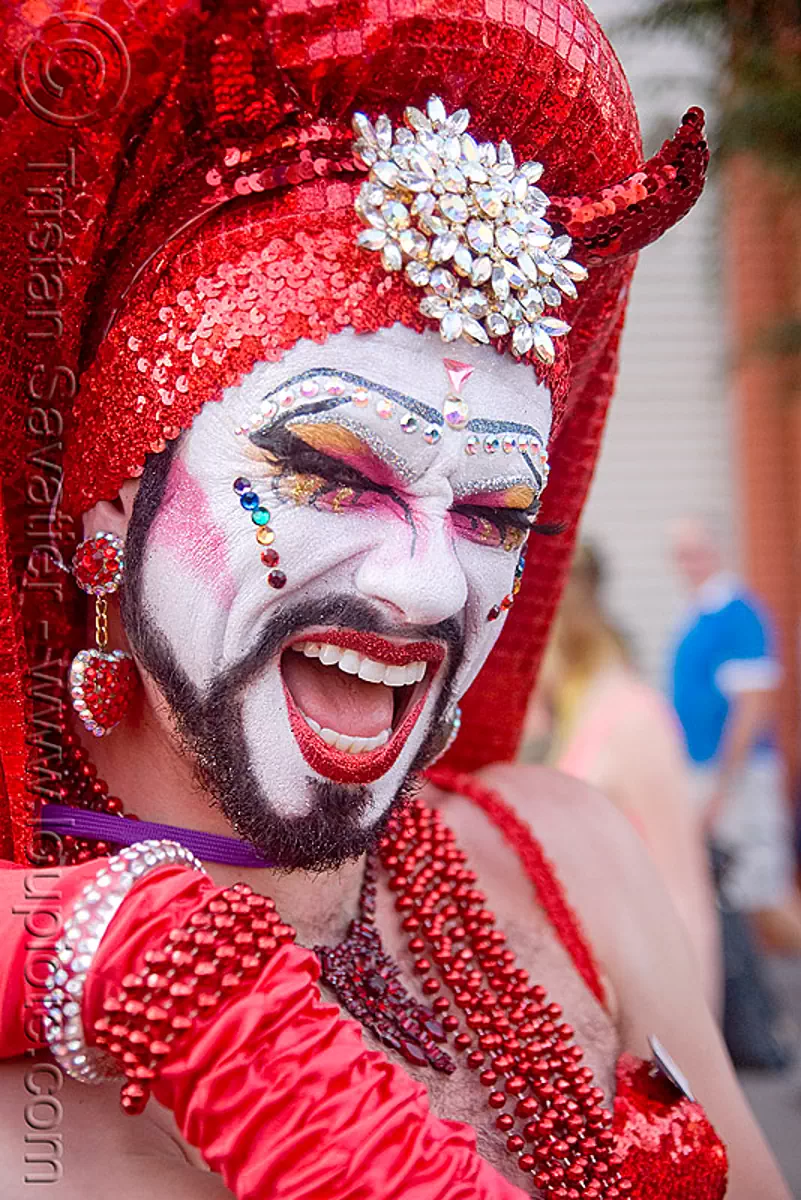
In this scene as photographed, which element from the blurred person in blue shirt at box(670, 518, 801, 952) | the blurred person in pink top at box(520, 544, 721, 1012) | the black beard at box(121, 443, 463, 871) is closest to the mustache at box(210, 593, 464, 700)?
the black beard at box(121, 443, 463, 871)

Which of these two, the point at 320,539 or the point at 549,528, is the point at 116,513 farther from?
the point at 549,528

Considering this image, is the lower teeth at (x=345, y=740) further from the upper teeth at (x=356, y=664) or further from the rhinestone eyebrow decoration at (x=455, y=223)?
the rhinestone eyebrow decoration at (x=455, y=223)

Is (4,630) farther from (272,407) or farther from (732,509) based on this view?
(732,509)

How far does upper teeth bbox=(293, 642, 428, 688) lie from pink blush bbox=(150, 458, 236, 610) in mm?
104

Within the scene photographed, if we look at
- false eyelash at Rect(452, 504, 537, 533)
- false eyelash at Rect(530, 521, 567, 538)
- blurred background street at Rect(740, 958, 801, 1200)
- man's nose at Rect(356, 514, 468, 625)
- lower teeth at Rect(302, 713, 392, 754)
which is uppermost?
false eyelash at Rect(530, 521, 567, 538)

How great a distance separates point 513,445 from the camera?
1449mm

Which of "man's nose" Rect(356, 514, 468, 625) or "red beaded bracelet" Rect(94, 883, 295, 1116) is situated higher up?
"man's nose" Rect(356, 514, 468, 625)

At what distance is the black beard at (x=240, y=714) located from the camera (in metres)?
1.38

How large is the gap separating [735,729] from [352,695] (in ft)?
13.2

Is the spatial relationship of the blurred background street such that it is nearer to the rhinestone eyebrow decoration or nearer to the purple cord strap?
the purple cord strap

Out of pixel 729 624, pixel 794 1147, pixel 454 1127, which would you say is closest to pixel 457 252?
pixel 454 1127

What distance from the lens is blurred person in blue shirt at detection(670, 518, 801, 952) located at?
5246 millimetres

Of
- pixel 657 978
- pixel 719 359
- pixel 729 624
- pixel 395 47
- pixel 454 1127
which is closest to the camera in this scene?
pixel 454 1127

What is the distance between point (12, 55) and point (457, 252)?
478mm
